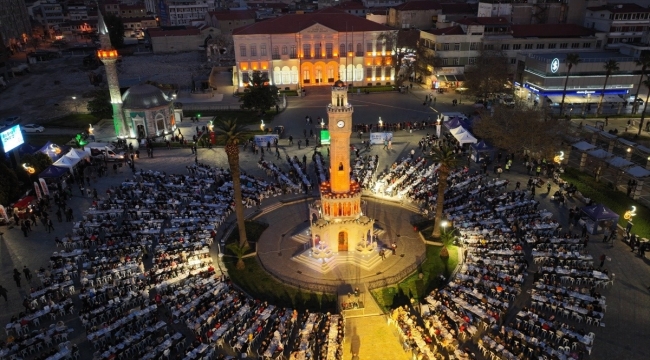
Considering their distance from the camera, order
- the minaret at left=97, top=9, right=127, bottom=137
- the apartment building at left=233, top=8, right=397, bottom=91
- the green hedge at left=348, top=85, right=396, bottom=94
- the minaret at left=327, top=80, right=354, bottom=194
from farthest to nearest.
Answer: the green hedge at left=348, top=85, right=396, bottom=94, the apartment building at left=233, top=8, right=397, bottom=91, the minaret at left=97, top=9, right=127, bottom=137, the minaret at left=327, top=80, right=354, bottom=194

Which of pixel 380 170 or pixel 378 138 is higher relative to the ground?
pixel 378 138

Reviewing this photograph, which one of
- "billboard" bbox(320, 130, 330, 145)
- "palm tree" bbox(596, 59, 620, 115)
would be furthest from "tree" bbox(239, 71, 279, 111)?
"palm tree" bbox(596, 59, 620, 115)

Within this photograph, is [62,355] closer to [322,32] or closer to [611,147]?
[611,147]

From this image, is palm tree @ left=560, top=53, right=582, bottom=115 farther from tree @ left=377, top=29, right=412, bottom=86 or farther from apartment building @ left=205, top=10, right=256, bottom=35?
apartment building @ left=205, top=10, right=256, bottom=35

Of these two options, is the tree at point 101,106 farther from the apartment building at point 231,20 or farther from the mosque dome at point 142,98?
the apartment building at point 231,20

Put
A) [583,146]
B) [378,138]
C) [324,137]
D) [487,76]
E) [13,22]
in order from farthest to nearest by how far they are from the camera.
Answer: [13,22] → [487,76] → [378,138] → [324,137] → [583,146]

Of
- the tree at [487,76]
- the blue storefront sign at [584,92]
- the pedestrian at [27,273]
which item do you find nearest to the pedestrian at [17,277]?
the pedestrian at [27,273]

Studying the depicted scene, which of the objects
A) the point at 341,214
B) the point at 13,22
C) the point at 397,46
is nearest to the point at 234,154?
the point at 341,214

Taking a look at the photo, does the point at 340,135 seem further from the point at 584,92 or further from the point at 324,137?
the point at 584,92
